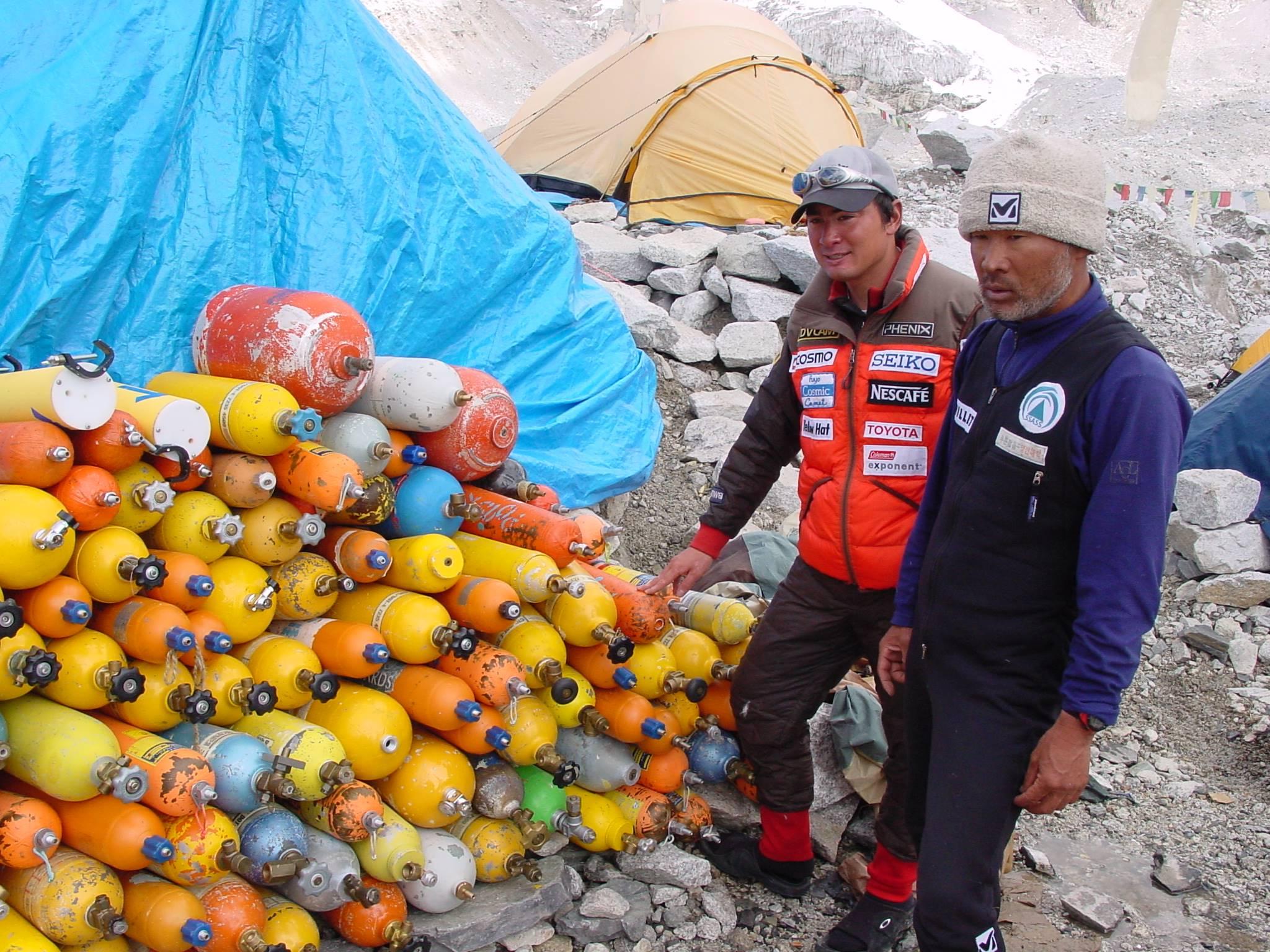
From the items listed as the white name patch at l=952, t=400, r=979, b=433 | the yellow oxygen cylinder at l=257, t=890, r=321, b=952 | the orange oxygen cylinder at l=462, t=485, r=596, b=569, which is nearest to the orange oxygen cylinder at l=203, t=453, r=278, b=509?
the orange oxygen cylinder at l=462, t=485, r=596, b=569

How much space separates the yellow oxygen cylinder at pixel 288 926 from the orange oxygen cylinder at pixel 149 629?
0.70 metres

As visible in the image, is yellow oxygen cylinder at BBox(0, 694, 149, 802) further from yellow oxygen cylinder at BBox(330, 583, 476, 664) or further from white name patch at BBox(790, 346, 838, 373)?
white name patch at BBox(790, 346, 838, 373)

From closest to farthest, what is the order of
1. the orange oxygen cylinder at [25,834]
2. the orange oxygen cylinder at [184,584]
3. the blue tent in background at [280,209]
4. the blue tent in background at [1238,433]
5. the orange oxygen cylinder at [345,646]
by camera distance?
the orange oxygen cylinder at [25,834] → the orange oxygen cylinder at [184,584] → the orange oxygen cylinder at [345,646] → the blue tent in background at [280,209] → the blue tent in background at [1238,433]

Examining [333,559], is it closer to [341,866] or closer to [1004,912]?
[341,866]

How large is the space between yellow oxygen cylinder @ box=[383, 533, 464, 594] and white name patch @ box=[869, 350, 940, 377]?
139cm

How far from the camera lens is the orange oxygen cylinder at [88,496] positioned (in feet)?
8.63

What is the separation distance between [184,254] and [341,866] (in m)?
2.47

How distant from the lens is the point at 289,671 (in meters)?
2.96

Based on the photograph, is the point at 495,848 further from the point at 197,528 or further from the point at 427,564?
the point at 197,528

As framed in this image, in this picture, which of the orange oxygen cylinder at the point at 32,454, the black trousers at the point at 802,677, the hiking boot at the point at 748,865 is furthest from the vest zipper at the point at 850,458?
the orange oxygen cylinder at the point at 32,454

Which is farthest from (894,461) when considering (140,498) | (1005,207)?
(140,498)

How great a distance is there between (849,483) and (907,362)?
406 millimetres

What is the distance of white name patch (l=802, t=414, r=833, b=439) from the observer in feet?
11.0

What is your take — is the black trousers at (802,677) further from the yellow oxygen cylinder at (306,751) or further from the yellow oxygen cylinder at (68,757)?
the yellow oxygen cylinder at (68,757)
